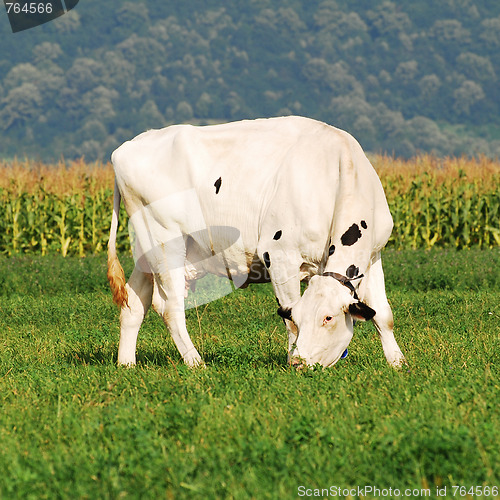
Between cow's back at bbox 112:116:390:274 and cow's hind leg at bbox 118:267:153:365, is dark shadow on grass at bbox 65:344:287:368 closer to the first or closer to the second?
cow's hind leg at bbox 118:267:153:365

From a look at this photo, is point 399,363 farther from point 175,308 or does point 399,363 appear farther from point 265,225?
point 175,308

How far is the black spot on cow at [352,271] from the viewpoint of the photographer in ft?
23.3

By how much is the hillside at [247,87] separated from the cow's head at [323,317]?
150m

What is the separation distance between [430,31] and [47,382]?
205m

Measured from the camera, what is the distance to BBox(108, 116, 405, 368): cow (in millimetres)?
7000

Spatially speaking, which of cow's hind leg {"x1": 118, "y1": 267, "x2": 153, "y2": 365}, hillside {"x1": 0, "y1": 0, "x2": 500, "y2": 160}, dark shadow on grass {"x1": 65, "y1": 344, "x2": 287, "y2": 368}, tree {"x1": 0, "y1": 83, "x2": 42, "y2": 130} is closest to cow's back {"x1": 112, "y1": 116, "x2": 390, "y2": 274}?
cow's hind leg {"x1": 118, "y1": 267, "x2": 153, "y2": 365}

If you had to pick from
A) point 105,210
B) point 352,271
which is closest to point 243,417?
point 352,271

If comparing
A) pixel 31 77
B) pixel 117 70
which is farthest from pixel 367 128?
pixel 31 77

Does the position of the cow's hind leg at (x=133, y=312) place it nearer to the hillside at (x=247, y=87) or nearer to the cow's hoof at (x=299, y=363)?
the cow's hoof at (x=299, y=363)

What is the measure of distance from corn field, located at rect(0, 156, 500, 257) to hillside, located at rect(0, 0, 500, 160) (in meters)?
134

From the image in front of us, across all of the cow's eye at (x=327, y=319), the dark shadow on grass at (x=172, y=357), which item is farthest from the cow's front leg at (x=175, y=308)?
the cow's eye at (x=327, y=319)

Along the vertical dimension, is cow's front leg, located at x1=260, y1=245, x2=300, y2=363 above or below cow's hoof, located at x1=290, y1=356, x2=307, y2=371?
above

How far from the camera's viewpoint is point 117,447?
4969mm

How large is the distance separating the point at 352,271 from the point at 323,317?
2.15 feet
